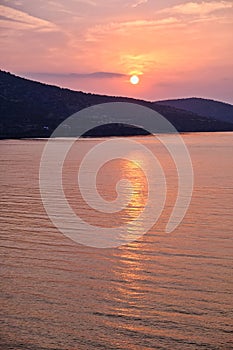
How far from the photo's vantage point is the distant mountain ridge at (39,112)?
130750 mm

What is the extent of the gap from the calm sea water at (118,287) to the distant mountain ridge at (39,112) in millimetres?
97462

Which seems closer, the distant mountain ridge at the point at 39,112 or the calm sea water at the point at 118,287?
the calm sea water at the point at 118,287

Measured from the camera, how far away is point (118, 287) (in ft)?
40.0

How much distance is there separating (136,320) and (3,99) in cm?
16393

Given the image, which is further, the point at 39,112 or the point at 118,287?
the point at 39,112

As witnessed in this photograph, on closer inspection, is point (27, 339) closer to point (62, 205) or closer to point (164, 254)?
point (164, 254)

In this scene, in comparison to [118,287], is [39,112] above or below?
above

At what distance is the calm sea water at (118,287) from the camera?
9.61 m

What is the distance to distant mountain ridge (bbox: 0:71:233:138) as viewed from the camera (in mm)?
130750

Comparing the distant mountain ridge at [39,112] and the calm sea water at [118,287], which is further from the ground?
the distant mountain ridge at [39,112]

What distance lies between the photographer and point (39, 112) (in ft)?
535

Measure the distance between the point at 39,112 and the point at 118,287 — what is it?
15394 centimetres

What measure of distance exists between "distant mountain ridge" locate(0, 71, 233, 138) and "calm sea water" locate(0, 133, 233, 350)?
9746 centimetres

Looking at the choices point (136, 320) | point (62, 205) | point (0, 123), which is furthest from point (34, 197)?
point (0, 123)
